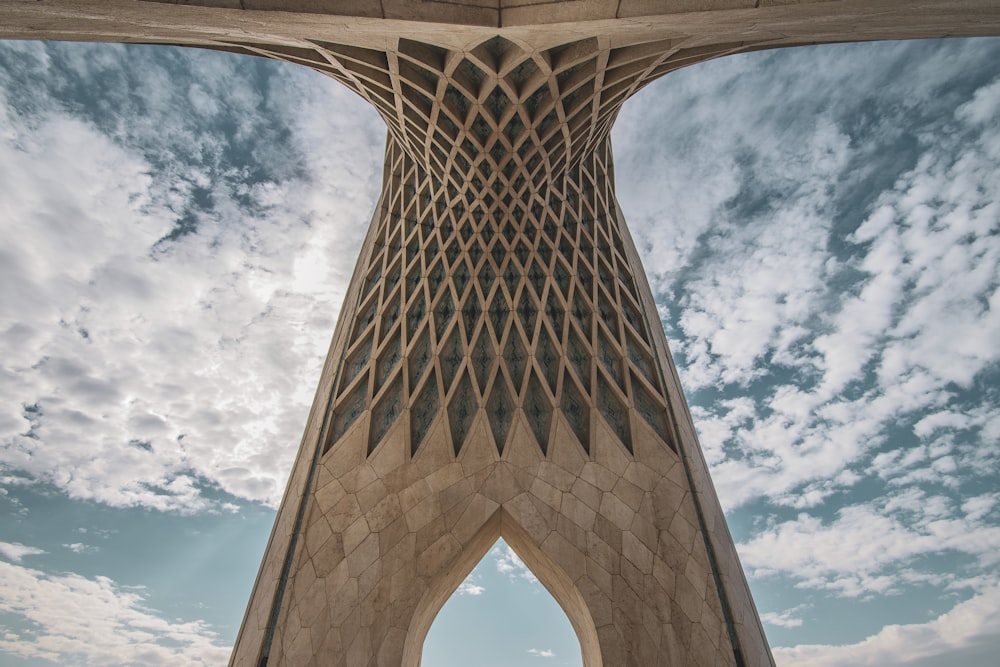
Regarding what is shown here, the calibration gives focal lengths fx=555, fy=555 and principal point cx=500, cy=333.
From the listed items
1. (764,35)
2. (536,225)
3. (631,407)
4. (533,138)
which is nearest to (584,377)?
(631,407)

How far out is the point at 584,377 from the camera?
956 centimetres

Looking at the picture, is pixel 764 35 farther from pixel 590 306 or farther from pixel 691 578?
pixel 691 578

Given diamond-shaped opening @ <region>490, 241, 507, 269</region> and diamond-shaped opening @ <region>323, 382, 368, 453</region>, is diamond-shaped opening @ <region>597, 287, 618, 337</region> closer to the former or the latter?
diamond-shaped opening @ <region>490, 241, 507, 269</region>

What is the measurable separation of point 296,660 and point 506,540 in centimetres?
339

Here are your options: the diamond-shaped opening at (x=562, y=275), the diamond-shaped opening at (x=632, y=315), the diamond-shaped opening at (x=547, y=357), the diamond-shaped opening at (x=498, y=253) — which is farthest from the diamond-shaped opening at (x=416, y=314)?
the diamond-shaped opening at (x=632, y=315)

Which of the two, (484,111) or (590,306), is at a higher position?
(484,111)

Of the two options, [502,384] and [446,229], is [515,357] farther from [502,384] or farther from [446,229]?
[446,229]

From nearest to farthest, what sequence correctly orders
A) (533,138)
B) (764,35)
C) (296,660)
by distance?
(764,35) < (296,660) < (533,138)

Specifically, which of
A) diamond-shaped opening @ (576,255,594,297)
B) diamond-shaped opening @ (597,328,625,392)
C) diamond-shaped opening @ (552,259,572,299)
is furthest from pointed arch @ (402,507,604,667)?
diamond-shaped opening @ (576,255,594,297)

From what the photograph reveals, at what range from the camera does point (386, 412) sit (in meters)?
9.29

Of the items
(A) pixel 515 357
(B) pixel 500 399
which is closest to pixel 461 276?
(A) pixel 515 357

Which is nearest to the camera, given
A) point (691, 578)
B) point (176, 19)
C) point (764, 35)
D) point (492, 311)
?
point (176, 19)

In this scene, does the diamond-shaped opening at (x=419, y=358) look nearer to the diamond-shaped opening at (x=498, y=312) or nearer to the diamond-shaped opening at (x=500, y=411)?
the diamond-shaped opening at (x=498, y=312)

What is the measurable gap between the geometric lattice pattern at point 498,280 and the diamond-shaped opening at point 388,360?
0.13ft
